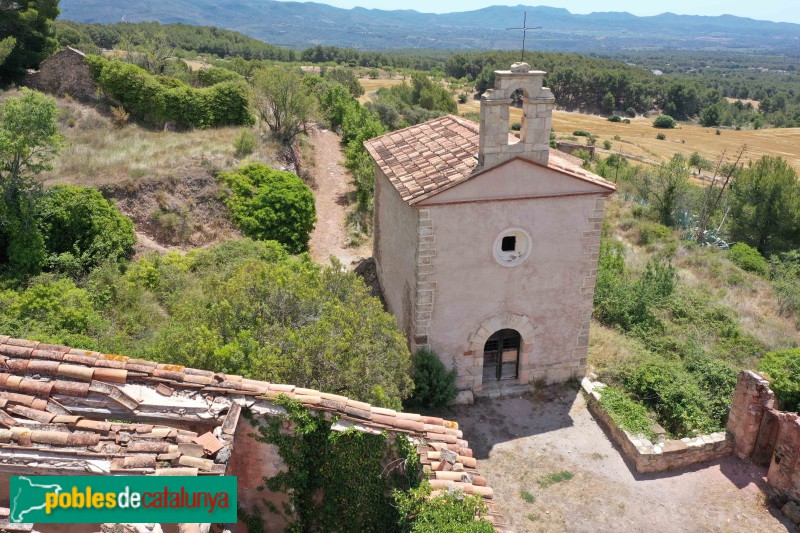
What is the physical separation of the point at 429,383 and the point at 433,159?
5.37 m

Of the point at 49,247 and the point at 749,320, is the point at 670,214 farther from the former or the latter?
the point at 49,247

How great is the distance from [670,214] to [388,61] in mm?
94529

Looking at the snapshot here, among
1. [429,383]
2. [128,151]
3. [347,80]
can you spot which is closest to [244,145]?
[128,151]

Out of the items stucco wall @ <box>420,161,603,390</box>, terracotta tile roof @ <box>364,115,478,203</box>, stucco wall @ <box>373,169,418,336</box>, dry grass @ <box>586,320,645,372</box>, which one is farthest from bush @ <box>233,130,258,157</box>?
dry grass @ <box>586,320,645,372</box>

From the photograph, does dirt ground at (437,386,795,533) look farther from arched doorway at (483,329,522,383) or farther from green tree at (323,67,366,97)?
green tree at (323,67,366,97)

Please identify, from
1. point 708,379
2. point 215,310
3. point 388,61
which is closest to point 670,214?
point 708,379

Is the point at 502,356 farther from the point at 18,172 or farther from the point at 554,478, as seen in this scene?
the point at 18,172

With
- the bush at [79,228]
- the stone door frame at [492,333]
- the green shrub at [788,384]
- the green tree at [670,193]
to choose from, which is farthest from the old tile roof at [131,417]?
the green tree at [670,193]

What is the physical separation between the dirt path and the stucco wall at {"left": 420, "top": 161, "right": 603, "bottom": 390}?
8907 mm

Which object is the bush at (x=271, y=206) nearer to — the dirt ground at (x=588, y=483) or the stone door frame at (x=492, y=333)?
the stone door frame at (x=492, y=333)

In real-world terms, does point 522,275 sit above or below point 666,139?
above

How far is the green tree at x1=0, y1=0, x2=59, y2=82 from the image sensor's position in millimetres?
30812

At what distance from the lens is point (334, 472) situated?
8.07m

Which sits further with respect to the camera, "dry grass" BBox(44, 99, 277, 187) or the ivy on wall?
"dry grass" BBox(44, 99, 277, 187)
